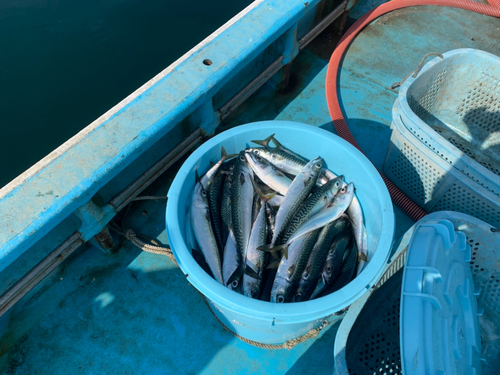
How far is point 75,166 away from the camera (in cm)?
179

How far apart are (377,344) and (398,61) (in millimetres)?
3100

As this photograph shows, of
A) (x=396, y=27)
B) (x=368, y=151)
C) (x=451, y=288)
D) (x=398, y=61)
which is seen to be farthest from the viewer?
(x=396, y=27)

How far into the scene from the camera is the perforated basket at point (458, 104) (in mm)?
2266

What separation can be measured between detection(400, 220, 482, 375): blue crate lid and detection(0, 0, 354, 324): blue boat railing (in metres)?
1.63

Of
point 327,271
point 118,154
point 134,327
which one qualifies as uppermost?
point 118,154

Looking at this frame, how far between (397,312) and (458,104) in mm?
2142

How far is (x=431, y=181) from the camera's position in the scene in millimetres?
2393

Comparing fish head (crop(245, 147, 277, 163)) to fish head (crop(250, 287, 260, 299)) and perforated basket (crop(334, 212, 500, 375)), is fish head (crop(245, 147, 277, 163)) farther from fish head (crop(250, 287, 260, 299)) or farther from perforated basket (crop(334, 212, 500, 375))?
perforated basket (crop(334, 212, 500, 375))

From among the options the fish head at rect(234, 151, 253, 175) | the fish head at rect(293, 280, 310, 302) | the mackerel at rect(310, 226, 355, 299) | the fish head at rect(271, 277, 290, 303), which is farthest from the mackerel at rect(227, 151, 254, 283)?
the mackerel at rect(310, 226, 355, 299)

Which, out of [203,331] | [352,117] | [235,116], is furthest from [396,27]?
[203,331]

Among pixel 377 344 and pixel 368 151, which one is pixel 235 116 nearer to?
pixel 368 151

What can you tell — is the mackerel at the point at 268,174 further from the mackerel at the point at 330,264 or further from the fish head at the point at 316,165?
the mackerel at the point at 330,264

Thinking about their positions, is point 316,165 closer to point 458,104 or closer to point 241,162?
point 241,162

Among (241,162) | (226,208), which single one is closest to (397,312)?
(226,208)
